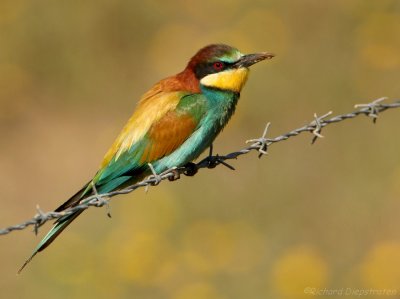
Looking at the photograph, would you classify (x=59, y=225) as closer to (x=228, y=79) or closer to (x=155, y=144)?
(x=155, y=144)

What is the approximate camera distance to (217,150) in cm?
534

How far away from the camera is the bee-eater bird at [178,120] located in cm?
330

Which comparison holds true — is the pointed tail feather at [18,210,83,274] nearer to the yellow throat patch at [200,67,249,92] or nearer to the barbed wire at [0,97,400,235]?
the barbed wire at [0,97,400,235]

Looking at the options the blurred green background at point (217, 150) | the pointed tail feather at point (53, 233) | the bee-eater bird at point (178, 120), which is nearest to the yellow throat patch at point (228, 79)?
the bee-eater bird at point (178, 120)

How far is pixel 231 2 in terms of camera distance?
6457mm

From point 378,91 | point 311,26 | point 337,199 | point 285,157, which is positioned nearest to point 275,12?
point 311,26

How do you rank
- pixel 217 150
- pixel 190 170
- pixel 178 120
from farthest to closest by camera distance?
pixel 217 150 → pixel 190 170 → pixel 178 120

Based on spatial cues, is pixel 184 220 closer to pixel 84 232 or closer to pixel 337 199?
pixel 84 232

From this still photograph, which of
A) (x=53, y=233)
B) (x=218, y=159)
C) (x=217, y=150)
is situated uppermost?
(x=217, y=150)

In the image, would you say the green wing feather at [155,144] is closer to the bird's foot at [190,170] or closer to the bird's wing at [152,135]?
the bird's wing at [152,135]

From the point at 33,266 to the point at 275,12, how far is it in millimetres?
2980

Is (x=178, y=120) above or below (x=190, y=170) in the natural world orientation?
above

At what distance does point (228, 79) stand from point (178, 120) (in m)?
0.30

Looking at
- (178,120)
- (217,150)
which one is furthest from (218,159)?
(217,150)
